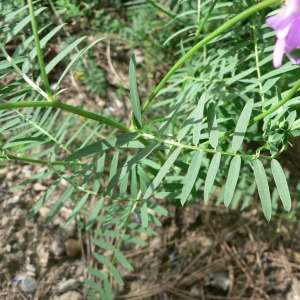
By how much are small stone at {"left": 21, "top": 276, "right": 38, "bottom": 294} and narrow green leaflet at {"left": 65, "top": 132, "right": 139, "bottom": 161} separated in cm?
104

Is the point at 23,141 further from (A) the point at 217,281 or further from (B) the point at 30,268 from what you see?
(A) the point at 217,281

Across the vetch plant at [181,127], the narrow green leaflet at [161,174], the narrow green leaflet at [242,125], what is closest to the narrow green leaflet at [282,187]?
the vetch plant at [181,127]

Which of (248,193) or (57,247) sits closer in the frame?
(248,193)

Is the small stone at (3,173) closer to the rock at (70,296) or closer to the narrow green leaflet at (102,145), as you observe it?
the rock at (70,296)

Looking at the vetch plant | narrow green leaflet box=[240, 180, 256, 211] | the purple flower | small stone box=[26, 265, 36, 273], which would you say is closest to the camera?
the purple flower

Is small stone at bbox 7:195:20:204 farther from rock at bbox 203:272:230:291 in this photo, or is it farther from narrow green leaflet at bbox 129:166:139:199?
rock at bbox 203:272:230:291

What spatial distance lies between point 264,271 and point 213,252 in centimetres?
27

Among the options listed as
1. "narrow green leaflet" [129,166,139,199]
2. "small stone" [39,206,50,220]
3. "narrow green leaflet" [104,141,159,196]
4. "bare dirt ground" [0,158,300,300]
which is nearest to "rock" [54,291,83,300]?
"bare dirt ground" [0,158,300,300]

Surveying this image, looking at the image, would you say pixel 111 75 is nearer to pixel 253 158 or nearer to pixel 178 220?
pixel 178 220

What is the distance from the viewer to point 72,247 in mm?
1885

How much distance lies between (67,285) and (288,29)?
1502 millimetres

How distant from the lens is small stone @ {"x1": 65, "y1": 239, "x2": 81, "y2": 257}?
6.17 ft

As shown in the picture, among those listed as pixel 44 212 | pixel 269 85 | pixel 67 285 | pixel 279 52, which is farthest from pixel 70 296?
pixel 279 52

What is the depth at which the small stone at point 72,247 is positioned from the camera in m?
1.88
